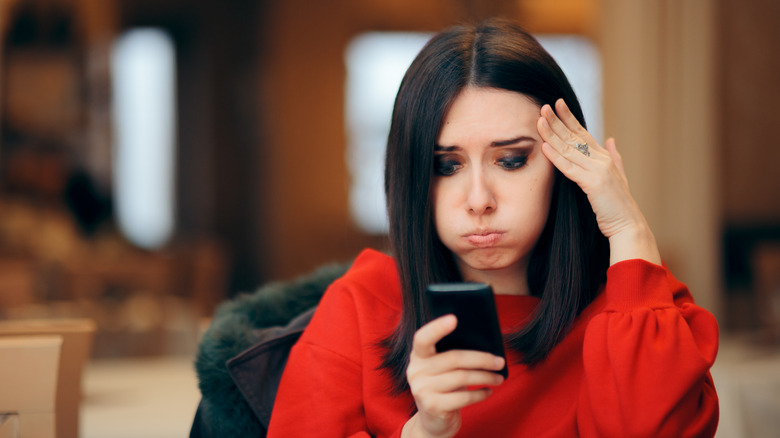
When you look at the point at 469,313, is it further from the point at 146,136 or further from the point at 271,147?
the point at 146,136

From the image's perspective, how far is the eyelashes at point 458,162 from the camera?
40.0 inches

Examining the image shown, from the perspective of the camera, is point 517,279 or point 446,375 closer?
point 446,375

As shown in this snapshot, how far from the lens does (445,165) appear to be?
3.45ft

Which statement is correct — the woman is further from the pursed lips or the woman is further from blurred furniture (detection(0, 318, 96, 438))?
blurred furniture (detection(0, 318, 96, 438))

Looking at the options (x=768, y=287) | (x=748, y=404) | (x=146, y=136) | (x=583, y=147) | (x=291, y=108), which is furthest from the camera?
(x=146, y=136)

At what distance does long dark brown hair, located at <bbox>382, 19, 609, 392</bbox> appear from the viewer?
40.6 inches

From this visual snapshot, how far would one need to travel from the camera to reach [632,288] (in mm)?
968

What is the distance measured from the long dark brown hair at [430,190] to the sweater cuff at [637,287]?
97 millimetres

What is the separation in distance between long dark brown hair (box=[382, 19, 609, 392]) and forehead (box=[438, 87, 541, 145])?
0.03ft

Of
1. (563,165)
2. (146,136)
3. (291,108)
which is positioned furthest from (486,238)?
(146,136)

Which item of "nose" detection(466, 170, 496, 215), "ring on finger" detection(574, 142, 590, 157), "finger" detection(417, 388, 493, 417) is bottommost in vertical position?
"finger" detection(417, 388, 493, 417)

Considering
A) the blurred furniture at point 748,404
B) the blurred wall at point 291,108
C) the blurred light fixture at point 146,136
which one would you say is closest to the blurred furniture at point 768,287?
the blurred furniture at point 748,404

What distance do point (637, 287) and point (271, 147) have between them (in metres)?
6.88

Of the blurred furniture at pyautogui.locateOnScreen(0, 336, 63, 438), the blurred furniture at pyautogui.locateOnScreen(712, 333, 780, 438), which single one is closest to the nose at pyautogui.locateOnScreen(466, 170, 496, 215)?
the blurred furniture at pyautogui.locateOnScreen(0, 336, 63, 438)
